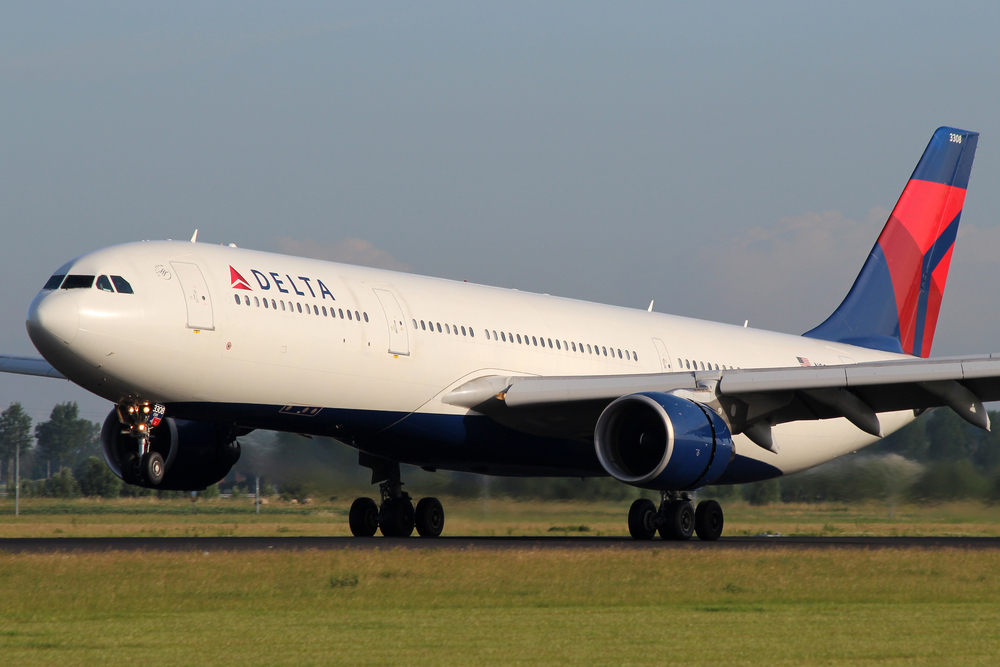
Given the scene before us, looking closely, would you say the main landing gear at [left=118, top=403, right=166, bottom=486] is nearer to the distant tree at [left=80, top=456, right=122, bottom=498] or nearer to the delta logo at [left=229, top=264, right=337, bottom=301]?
the delta logo at [left=229, top=264, right=337, bottom=301]

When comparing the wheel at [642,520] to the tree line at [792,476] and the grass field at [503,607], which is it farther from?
the tree line at [792,476]

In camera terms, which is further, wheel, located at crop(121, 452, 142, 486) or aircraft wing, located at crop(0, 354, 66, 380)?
aircraft wing, located at crop(0, 354, 66, 380)

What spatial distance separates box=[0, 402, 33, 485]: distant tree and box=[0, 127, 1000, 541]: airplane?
19497 mm

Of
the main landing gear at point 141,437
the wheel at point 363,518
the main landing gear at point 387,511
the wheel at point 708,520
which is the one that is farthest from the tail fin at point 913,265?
the main landing gear at point 141,437

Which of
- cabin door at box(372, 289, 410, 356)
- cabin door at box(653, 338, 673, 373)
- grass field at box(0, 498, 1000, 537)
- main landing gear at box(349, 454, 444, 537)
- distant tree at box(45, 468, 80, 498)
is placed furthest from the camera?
distant tree at box(45, 468, 80, 498)

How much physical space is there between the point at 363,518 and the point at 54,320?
27.5 feet

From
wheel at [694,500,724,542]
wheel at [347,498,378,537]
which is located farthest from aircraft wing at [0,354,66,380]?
wheel at [694,500,724,542]

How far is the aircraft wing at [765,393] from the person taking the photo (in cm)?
1934

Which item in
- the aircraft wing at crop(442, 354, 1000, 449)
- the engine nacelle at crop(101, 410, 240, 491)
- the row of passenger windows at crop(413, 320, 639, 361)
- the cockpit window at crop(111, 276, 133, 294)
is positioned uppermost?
the cockpit window at crop(111, 276, 133, 294)

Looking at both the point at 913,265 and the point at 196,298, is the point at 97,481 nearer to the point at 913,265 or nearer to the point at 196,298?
the point at 913,265

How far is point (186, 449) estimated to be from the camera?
69.2ft

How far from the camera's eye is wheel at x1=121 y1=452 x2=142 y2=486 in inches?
674

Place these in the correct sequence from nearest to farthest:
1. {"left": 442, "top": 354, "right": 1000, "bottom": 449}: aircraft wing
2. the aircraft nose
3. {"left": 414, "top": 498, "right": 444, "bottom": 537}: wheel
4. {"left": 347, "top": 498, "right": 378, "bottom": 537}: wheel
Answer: the aircraft nose, {"left": 442, "top": 354, "right": 1000, "bottom": 449}: aircraft wing, {"left": 347, "top": 498, "right": 378, "bottom": 537}: wheel, {"left": 414, "top": 498, "right": 444, "bottom": 537}: wheel

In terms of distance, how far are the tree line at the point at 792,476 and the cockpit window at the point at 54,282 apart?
865 centimetres
